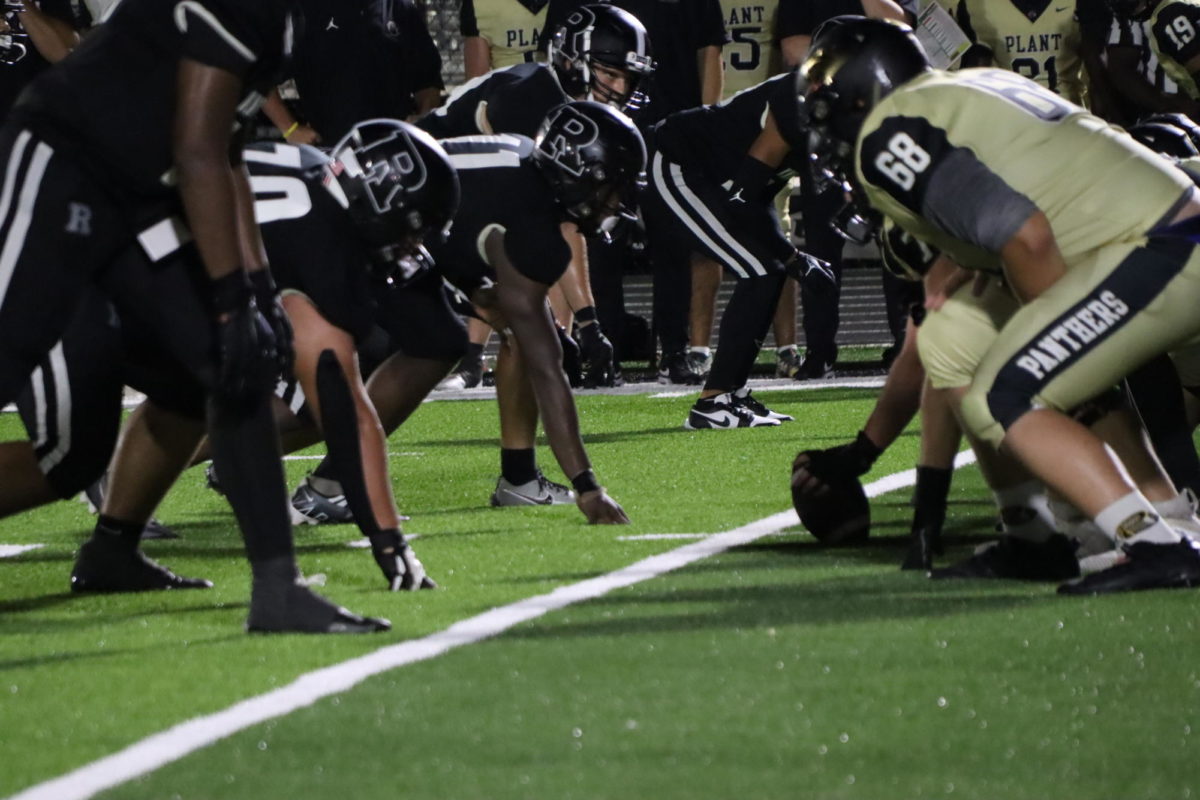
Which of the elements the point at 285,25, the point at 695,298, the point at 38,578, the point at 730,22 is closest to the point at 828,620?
the point at 285,25

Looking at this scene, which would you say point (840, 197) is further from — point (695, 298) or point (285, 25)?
point (285, 25)

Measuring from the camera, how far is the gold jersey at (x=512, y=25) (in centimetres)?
1158

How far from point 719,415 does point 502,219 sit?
296cm

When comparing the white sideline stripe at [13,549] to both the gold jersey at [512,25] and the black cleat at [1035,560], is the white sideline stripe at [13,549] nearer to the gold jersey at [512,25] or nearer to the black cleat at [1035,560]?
the black cleat at [1035,560]

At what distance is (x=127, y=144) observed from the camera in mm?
4250

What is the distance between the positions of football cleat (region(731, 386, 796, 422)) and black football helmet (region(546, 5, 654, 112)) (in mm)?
1393

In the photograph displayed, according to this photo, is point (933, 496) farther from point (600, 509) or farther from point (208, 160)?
point (208, 160)

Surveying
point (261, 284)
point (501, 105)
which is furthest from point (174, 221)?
point (501, 105)

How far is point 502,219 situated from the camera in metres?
6.52

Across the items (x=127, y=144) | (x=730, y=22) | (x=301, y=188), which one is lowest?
(x=730, y=22)

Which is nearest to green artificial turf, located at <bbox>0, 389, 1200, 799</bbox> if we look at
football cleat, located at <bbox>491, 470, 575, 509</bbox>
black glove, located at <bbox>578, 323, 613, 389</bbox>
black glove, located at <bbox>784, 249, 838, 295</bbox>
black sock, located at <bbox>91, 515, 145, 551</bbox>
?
black sock, located at <bbox>91, 515, 145, 551</bbox>

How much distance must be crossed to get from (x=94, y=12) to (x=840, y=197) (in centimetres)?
427

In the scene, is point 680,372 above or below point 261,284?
below

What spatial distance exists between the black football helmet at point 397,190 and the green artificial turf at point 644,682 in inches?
31.2
